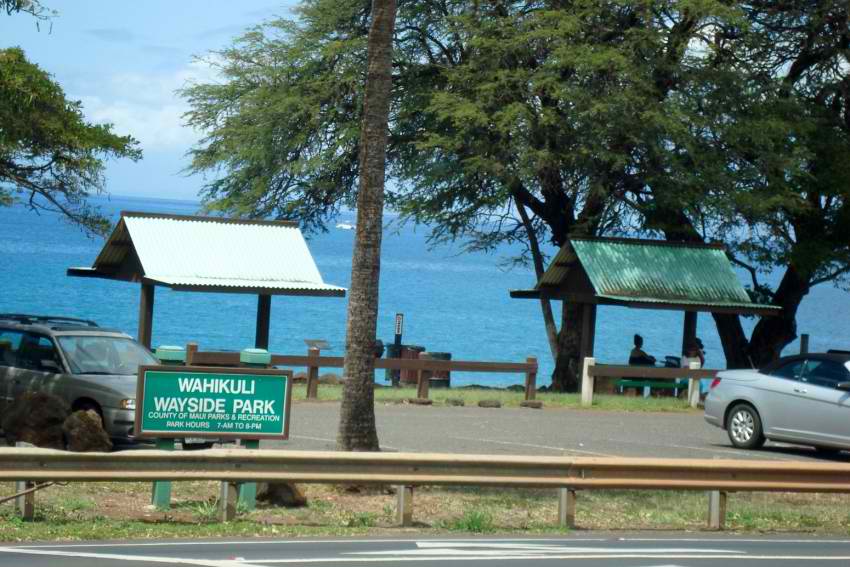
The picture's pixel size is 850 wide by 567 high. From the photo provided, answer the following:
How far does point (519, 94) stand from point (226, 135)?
356 inches

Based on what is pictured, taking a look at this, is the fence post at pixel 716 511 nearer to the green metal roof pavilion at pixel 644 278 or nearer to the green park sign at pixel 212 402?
the green park sign at pixel 212 402

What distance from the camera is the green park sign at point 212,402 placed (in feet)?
42.2

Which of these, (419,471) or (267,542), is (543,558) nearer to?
(419,471)

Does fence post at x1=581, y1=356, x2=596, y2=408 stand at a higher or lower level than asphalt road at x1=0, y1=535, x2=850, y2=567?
higher

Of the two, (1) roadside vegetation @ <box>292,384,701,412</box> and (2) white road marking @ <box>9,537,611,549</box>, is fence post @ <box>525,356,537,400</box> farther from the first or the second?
(2) white road marking @ <box>9,537,611,549</box>

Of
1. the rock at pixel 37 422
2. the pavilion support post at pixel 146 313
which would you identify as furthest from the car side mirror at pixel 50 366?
the pavilion support post at pixel 146 313

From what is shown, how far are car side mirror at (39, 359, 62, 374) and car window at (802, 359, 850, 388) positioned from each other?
10498 mm

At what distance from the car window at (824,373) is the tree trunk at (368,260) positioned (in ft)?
23.5

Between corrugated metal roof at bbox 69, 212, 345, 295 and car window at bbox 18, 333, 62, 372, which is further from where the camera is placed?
corrugated metal roof at bbox 69, 212, 345, 295

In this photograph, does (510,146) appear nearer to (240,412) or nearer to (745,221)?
(745,221)

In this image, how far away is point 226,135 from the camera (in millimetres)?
34938

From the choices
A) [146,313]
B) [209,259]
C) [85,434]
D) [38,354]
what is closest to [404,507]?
[85,434]

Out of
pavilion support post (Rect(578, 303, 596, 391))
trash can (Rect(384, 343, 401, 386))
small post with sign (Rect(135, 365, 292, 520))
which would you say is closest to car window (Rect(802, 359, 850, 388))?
small post with sign (Rect(135, 365, 292, 520))

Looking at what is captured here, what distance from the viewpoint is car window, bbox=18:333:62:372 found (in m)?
16.6
